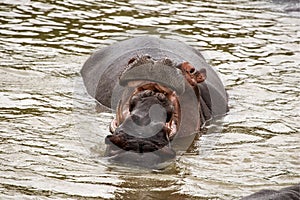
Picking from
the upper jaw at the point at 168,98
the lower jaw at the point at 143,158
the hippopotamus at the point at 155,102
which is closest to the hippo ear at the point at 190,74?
the hippopotamus at the point at 155,102

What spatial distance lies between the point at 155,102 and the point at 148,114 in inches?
5.8

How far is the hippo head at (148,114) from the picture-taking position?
18.8ft

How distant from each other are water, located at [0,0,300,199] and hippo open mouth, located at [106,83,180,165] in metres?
0.14

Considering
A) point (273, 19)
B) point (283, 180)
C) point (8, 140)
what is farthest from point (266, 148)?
point (273, 19)

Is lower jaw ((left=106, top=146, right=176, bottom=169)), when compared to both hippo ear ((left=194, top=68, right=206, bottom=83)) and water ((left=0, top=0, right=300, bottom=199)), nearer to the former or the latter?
water ((left=0, top=0, right=300, bottom=199))

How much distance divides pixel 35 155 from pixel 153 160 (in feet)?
2.74

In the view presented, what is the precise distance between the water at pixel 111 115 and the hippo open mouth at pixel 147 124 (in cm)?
14

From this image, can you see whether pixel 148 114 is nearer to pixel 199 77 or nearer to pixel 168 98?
pixel 168 98

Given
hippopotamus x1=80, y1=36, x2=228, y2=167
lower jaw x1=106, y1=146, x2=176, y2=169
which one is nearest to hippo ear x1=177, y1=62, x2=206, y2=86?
hippopotamus x1=80, y1=36, x2=228, y2=167

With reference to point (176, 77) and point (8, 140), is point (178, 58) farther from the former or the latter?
point (8, 140)

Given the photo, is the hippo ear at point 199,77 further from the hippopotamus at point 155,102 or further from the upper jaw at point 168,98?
the upper jaw at point 168,98

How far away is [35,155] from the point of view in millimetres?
5898

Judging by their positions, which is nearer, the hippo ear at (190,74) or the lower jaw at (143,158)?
the lower jaw at (143,158)

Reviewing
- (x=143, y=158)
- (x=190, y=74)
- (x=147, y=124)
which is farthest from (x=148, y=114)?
(x=190, y=74)
